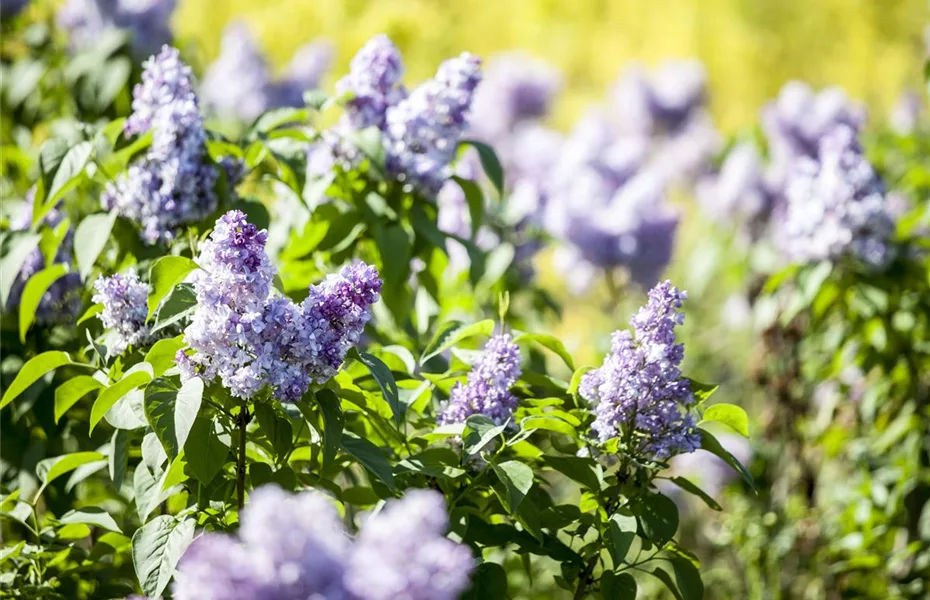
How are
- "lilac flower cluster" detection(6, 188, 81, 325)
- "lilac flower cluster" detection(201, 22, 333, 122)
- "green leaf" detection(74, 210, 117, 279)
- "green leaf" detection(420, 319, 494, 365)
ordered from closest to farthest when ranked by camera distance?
"green leaf" detection(420, 319, 494, 365) → "green leaf" detection(74, 210, 117, 279) → "lilac flower cluster" detection(6, 188, 81, 325) → "lilac flower cluster" detection(201, 22, 333, 122)

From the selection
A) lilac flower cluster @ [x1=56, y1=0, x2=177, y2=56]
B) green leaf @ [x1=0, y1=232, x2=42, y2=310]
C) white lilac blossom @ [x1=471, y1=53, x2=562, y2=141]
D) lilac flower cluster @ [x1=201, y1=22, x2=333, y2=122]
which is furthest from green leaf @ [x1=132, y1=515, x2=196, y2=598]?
white lilac blossom @ [x1=471, y1=53, x2=562, y2=141]

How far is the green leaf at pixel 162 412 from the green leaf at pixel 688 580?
67 centimetres

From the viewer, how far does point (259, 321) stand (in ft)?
3.73

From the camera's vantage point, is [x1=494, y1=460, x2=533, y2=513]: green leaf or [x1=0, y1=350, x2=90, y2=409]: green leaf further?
[x1=0, y1=350, x2=90, y2=409]: green leaf

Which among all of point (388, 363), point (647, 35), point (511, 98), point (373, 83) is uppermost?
point (647, 35)

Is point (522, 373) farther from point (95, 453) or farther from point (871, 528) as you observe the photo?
point (871, 528)

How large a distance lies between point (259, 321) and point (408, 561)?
399 millimetres

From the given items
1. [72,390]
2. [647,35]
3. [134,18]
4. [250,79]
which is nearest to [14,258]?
[72,390]

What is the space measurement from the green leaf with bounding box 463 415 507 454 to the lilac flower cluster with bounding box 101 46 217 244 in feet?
2.15

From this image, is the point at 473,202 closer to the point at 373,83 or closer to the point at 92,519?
the point at 373,83

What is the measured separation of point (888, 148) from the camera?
12.0 ft

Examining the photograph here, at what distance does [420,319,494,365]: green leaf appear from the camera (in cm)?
144

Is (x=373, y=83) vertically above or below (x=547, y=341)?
above

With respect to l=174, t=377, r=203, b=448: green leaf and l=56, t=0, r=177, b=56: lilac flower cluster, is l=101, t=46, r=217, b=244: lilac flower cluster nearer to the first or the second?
l=174, t=377, r=203, b=448: green leaf
